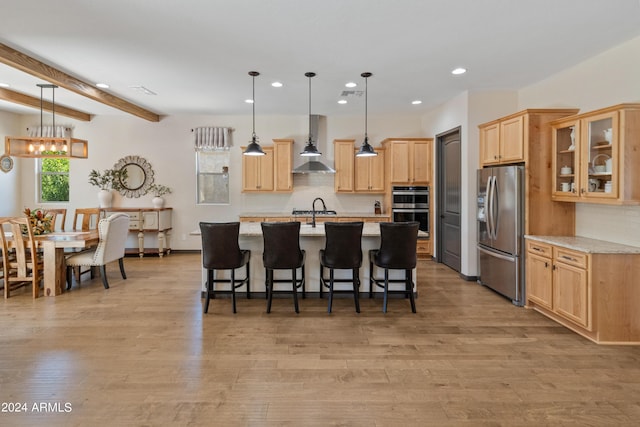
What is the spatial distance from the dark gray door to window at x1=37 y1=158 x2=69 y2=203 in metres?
7.58

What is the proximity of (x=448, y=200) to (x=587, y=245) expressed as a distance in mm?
3067

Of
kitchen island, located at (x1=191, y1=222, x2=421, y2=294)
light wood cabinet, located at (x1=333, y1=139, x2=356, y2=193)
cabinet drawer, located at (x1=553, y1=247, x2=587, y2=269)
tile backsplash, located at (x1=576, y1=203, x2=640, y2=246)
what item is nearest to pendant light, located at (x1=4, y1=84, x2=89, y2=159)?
kitchen island, located at (x1=191, y1=222, x2=421, y2=294)

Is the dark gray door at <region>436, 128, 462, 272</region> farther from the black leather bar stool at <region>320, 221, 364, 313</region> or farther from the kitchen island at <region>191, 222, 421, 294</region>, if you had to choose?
the black leather bar stool at <region>320, 221, 364, 313</region>

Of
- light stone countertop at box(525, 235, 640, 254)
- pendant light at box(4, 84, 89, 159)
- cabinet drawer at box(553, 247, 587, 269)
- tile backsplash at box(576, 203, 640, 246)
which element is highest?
pendant light at box(4, 84, 89, 159)

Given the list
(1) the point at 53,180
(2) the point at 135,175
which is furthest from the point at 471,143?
(1) the point at 53,180

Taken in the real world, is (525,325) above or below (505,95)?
below

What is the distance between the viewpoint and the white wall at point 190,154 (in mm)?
7691

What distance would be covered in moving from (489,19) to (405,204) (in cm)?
421

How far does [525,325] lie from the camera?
3750mm

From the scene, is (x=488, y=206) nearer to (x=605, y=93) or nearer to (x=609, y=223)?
(x=609, y=223)

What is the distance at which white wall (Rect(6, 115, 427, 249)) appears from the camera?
7.69m

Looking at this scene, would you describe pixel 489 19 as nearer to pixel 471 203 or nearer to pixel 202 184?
pixel 471 203

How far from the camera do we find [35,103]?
20.5 feet

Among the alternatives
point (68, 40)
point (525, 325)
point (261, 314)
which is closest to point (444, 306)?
point (525, 325)
